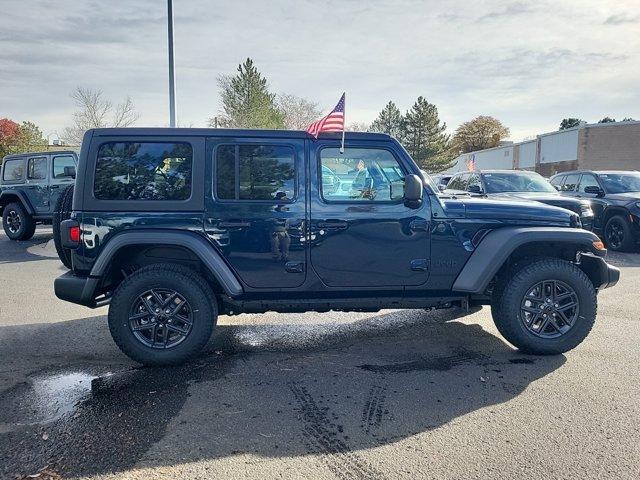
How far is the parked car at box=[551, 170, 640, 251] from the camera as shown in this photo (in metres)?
9.99

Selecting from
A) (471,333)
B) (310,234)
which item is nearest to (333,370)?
(310,234)

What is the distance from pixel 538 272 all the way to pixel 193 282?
3.07 metres

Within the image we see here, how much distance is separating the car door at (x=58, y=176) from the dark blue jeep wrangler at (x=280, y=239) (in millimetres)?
8770

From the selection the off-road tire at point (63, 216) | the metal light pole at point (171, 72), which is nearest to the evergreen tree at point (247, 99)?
the metal light pole at point (171, 72)

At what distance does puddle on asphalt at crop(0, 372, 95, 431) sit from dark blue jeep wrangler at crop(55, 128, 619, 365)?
501 mm

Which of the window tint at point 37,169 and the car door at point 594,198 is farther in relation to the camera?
the window tint at point 37,169

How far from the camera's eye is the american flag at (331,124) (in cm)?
420

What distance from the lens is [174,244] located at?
3977mm

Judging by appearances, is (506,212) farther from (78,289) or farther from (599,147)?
(599,147)

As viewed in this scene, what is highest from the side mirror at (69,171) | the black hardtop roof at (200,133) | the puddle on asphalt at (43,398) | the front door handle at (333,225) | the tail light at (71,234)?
the black hardtop roof at (200,133)

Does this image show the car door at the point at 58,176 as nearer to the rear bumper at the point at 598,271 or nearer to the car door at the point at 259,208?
the car door at the point at 259,208

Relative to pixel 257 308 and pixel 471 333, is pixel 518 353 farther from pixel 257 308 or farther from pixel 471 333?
pixel 257 308

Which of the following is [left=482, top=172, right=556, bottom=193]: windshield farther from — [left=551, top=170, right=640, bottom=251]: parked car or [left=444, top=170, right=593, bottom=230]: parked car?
[left=551, top=170, right=640, bottom=251]: parked car

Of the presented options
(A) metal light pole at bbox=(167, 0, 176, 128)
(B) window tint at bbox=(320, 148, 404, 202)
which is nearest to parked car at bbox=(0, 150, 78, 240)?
(A) metal light pole at bbox=(167, 0, 176, 128)
